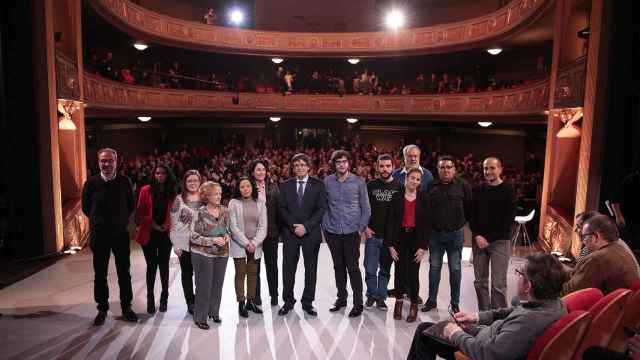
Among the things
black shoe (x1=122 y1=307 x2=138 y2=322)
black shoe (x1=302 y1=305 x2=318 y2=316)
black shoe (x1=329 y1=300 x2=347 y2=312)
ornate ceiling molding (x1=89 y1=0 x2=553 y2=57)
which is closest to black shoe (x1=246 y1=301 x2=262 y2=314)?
black shoe (x1=302 y1=305 x2=318 y2=316)

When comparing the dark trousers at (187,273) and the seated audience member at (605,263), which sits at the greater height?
the seated audience member at (605,263)

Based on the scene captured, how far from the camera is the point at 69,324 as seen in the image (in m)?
4.74

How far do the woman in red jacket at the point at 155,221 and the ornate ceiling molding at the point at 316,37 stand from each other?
9605 mm

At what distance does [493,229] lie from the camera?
476 cm

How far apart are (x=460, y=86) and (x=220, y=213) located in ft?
47.4

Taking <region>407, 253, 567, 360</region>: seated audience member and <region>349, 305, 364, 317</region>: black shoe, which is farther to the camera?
<region>349, 305, 364, 317</region>: black shoe

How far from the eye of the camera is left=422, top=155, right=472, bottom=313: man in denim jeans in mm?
4961

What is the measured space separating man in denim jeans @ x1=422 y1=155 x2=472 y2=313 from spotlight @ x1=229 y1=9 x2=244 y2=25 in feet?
55.4

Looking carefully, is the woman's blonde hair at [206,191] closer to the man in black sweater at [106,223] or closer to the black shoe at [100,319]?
the man in black sweater at [106,223]

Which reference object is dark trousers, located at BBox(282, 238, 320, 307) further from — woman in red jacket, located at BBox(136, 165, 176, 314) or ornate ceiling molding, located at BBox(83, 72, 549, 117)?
ornate ceiling molding, located at BBox(83, 72, 549, 117)

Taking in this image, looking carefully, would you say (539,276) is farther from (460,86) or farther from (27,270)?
(460,86)

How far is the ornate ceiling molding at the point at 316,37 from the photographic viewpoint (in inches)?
549

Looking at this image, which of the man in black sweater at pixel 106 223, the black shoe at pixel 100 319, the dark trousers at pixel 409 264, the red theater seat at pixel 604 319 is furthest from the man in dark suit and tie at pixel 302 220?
the red theater seat at pixel 604 319

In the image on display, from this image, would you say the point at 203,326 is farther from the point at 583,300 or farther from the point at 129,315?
the point at 583,300
